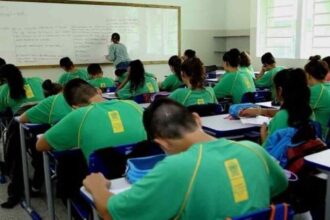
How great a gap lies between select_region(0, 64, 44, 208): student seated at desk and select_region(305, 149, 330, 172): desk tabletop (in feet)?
7.41

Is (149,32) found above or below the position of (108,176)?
above

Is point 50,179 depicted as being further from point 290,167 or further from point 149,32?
point 149,32

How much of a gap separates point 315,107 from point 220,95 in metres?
1.51

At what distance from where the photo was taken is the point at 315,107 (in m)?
3.24

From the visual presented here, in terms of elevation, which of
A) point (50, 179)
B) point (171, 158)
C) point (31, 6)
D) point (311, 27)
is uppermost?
point (31, 6)

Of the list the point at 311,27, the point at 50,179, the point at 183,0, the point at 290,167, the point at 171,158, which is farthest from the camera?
the point at 183,0

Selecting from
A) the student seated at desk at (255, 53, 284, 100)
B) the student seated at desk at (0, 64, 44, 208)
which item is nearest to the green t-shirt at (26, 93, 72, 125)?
the student seated at desk at (0, 64, 44, 208)

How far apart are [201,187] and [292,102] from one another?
1.33m

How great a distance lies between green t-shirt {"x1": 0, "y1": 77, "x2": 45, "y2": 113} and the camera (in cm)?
396

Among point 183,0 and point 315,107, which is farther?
point 183,0

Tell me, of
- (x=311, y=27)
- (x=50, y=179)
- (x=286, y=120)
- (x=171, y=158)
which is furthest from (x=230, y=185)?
(x=311, y=27)

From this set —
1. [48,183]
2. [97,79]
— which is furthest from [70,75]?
[48,183]

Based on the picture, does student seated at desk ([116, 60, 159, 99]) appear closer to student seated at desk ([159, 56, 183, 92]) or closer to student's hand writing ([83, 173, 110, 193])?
student seated at desk ([159, 56, 183, 92])

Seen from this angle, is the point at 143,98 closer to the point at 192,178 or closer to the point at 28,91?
the point at 28,91
